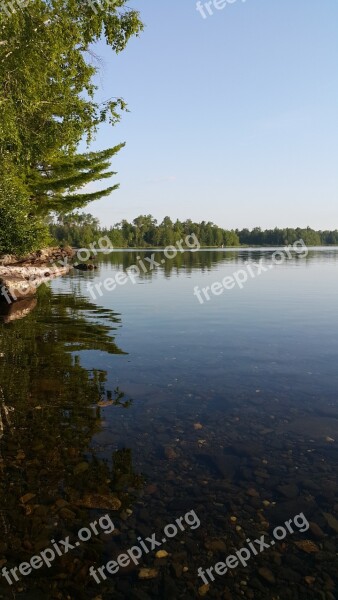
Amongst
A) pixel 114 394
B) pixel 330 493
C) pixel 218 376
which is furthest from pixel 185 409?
pixel 330 493

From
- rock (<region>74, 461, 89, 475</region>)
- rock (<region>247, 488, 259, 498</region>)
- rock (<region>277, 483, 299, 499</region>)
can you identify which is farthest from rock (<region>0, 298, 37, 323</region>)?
rock (<region>277, 483, 299, 499</region>)

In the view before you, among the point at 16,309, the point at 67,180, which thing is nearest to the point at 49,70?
the point at 16,309

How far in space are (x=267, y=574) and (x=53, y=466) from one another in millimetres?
3076

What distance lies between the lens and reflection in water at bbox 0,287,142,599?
3.89 metres

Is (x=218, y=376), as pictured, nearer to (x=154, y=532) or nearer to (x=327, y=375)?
(x=327, y=375)

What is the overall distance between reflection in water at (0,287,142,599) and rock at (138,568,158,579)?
1.62 feet

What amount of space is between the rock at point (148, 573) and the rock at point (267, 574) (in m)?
1.05

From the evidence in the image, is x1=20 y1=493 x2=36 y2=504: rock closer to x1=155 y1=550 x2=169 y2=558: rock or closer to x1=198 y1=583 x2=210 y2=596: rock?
x1=155 y1=550 x2=169 y2=558: rock

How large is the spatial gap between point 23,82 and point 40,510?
15.3 metres

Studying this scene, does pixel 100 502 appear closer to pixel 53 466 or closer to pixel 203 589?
pixel 53 466

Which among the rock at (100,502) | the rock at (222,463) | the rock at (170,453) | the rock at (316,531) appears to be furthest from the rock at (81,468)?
the rock at (316,531)

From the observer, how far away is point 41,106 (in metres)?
17.5

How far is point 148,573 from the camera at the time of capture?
12.4 feet

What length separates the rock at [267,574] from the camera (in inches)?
147
